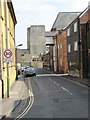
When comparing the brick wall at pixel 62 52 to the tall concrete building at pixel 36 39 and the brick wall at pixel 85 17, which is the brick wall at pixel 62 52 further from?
the tall concrete building at pixel 36 39

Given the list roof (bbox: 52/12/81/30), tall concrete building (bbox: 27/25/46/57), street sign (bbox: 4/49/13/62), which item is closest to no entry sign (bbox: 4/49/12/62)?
street sign (bbox: 4/49/13/62)

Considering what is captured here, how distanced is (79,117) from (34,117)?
1.71 metres

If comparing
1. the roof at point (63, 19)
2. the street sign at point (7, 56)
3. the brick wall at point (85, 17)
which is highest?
the roof at point (63, 19)

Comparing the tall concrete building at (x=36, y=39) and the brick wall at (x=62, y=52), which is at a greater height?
the tall concrete building at (x=36, y=39)

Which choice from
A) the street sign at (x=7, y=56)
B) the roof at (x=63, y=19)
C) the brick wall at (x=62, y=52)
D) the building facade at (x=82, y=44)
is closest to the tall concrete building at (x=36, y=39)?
the roof at (x=63, y=19)

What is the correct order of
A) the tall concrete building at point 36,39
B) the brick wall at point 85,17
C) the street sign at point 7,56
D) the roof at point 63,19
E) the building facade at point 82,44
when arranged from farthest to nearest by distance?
the tall concrete building at point 36,39
the roof at point 63,19
the building facade at point 82,44
the brick wall at point 85,17
the street sign at point 7,56

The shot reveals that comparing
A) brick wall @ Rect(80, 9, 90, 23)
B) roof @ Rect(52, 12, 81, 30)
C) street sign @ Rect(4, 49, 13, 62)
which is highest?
roof @ Rect(52, 12, 81, 30)

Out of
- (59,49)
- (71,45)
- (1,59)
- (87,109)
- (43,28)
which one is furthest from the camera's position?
(43,28)

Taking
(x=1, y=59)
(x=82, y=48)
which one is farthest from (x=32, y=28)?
(x=1, y=59)

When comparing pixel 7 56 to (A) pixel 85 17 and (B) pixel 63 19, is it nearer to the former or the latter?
(A) pixel 85 17

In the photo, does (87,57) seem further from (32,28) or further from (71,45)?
(32,28)

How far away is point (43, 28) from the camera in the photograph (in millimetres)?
147375

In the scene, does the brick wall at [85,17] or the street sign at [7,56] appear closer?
the street sign at [7,56]

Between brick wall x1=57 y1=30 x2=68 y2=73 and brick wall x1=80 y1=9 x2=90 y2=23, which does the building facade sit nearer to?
brick wall x1=80 y1=9 x2=90 y2=23
